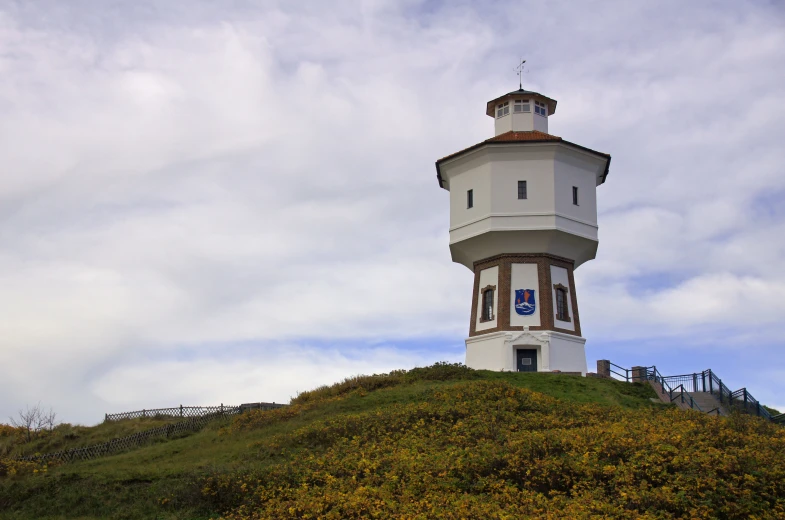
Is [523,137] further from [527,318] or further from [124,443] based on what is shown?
[124,443]

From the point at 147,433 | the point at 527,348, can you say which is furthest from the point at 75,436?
the point at 527,348

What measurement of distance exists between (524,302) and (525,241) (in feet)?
8.63

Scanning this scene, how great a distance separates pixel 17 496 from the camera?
19.2 meters

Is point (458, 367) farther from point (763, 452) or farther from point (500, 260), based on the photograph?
point (763, 452)

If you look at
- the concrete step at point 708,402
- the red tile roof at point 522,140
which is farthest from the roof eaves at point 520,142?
the concrete step at point 708,402

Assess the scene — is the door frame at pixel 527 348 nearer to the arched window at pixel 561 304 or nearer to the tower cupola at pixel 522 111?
the arched window at pixel 561 304

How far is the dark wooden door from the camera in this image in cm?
3442

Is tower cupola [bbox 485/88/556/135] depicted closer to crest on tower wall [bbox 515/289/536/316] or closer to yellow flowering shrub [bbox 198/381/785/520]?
crest on tower wall [bbox 515/289/536/316]

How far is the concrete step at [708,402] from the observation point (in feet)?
92.4

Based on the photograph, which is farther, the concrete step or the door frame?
the door frame

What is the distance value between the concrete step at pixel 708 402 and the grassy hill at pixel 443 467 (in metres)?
2.92

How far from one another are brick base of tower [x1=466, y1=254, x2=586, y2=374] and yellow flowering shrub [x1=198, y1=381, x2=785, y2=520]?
11.0 m

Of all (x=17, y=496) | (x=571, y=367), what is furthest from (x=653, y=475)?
(x=571, y=367)

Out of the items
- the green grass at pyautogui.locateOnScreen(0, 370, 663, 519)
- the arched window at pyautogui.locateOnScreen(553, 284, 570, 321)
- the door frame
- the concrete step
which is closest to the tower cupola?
the arched window at pyautogui.locateOnScreen(553, 284, 570, 321)
